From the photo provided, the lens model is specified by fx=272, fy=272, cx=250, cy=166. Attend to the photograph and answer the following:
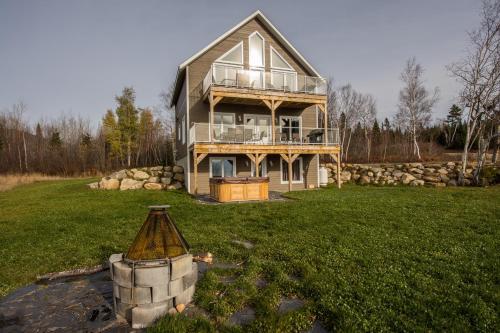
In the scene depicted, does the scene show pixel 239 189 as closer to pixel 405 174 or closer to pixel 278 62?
pixel 278 62

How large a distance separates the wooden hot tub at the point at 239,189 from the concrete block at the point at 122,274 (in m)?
8.96

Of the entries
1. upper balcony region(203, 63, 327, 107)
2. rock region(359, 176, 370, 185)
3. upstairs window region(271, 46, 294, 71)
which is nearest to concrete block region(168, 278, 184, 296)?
upper balcony region(203, 63, 327, 107)

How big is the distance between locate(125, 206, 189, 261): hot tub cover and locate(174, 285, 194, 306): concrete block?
1.70 ft

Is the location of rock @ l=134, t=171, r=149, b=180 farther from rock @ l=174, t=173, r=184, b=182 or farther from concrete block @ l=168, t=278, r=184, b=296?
concrete block @ l=168, t=278, r=184, b=296

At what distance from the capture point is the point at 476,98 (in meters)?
19.0

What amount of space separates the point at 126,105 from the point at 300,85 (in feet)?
98.4

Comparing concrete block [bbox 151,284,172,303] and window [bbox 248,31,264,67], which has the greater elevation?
window [bbox 248,31,264,67]

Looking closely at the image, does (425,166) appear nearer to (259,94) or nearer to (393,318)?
(259,94)

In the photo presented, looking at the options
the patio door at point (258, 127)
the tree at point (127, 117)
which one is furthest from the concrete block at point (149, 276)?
the tree at point (127, 117)

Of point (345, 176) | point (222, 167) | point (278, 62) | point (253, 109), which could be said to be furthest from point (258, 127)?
point (345, 176)

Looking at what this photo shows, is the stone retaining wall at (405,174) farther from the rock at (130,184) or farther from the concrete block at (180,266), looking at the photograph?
the concrete block at (180,266)

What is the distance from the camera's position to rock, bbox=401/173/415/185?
1909 centimetres

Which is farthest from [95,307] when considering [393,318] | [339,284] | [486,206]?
[486,206]

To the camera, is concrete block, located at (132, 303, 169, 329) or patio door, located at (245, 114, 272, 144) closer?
concrete block, located at (132, 303, 169, 329)
